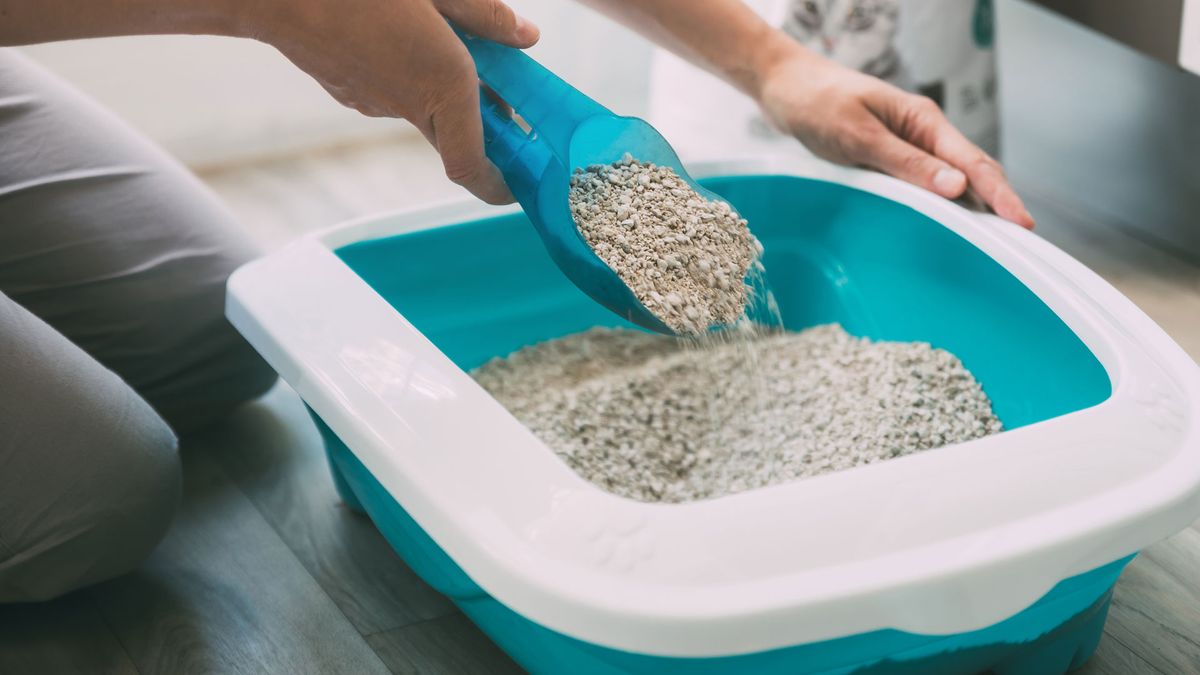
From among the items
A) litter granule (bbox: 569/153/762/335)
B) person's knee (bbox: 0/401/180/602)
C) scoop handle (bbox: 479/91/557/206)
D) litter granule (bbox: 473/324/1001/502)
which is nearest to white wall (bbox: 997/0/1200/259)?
litter granule (bbox: 473/324/1001/502)

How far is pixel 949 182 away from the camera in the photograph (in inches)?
39.0

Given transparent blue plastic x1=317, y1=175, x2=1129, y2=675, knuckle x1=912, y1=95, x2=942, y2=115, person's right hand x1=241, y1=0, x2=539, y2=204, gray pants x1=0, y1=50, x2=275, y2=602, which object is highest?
person's right hand x1=241, y1=0, x2=539, y2=204

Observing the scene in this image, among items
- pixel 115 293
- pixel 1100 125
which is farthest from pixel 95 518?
pixel 1100 125

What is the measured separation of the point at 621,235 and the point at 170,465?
1.18 ft

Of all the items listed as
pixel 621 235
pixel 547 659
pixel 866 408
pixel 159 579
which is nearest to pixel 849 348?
pixel 866 408

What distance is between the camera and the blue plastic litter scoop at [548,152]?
32.8 inches

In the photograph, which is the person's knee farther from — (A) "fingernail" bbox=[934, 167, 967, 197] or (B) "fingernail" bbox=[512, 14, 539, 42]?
(A) "fingernail" bbox=[934, 167, 967, 197]

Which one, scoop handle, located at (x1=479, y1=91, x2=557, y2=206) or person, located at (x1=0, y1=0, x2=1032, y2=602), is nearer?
person, located at (x1=0, y1=0, x2=1032, y2=602)

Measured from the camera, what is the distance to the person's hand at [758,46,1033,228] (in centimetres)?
99

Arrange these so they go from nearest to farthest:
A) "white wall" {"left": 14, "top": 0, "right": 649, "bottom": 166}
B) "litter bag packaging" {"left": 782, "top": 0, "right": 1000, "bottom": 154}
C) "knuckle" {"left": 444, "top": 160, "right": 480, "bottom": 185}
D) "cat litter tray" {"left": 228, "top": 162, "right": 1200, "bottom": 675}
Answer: "cat litter tray" {"left": 228, "top": 162, "right": 1200, "bottom": 675} → "knuckle" {"left": 444, "top": 160, "right": 480, "bottom": 185} → "litter bag packaging" {"left": 782, "top": 0, "right": 1000, "bottom": 154} → "white wall" {"left": 14, "top": 0, "right": 649, "bottom": 166}

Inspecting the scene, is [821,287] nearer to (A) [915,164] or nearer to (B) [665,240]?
(A) [915,164]

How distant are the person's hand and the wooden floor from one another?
0.31 m

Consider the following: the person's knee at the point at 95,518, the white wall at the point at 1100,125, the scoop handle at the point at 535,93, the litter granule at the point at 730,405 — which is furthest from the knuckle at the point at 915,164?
the person's knee at the point at 95,518

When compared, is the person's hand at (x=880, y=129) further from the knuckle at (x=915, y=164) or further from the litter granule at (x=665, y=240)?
the litter granule at (x=665, y=240)
